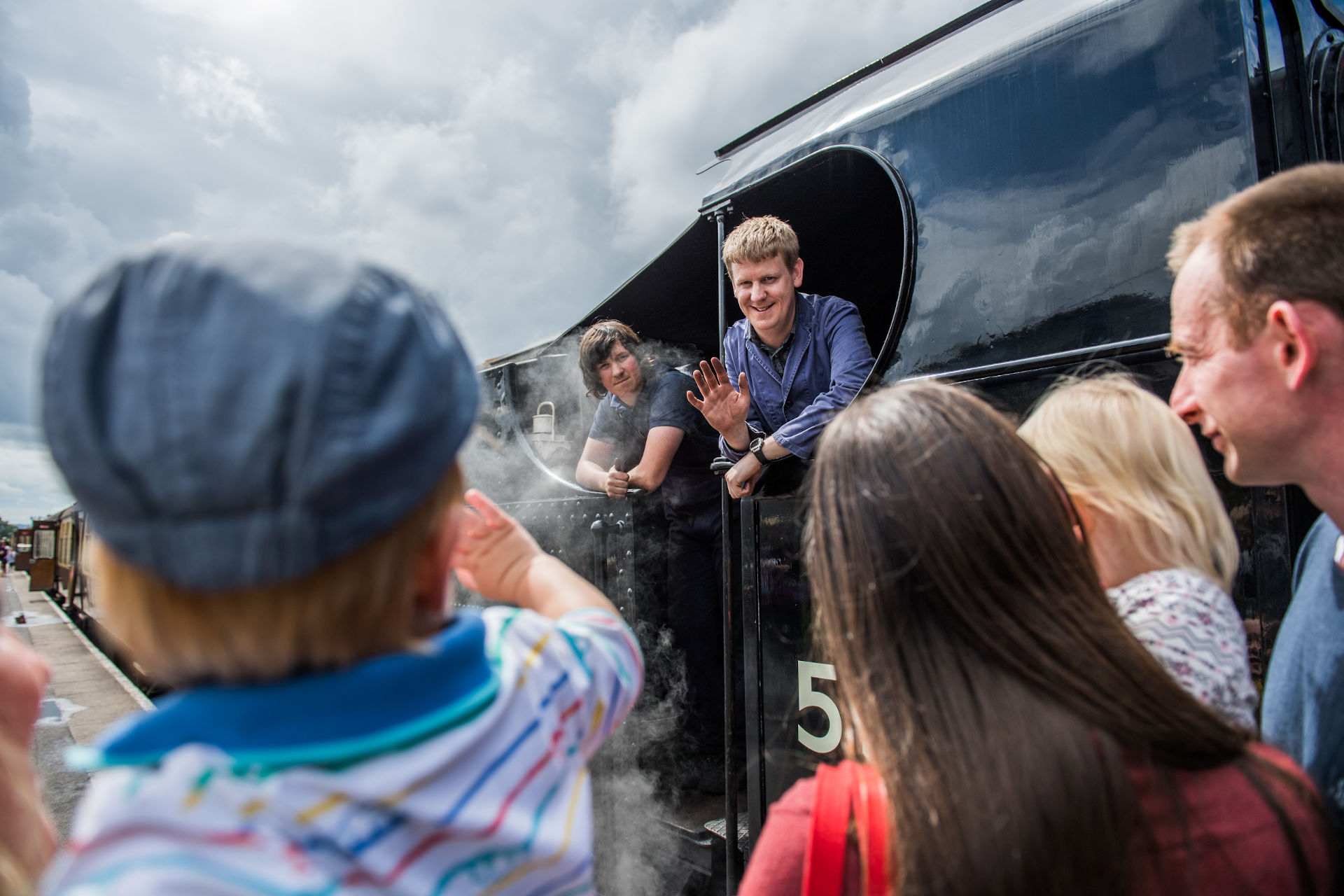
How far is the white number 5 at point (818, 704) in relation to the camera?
73.8 inches

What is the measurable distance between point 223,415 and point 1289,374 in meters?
1.21

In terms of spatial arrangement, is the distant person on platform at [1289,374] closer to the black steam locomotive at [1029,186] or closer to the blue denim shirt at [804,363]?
the black steam locomotive at [1029,186]

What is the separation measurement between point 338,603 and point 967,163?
1.64 m

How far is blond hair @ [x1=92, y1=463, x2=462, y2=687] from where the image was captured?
1.81ft

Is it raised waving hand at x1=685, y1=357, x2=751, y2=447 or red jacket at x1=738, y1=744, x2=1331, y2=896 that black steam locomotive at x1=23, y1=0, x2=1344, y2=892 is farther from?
red jacket at x1=738, y1=744, x2=1331, y2=896

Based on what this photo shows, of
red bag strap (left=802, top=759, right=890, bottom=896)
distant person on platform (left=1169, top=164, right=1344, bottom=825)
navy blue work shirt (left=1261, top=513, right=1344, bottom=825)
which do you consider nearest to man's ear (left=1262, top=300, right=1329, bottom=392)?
distant person on platform (left=1169, top=164, right=1344, bottom=825)

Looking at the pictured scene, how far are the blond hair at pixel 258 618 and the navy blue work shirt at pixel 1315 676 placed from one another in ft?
3.73

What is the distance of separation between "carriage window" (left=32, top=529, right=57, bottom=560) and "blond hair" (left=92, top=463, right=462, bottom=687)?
98.1 ft

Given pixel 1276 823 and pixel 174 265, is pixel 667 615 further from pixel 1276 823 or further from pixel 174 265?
pixel 174 265

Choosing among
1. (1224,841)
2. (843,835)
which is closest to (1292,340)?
(1224,841)

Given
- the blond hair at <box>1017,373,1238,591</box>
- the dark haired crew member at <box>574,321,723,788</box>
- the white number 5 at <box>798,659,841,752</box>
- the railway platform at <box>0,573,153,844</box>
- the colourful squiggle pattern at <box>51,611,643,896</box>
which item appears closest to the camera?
the colourful squiggle pattern at <box>51,611,643,896</box>

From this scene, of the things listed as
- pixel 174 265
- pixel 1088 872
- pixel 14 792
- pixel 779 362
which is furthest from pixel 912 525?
pixel 779 362

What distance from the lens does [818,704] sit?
6.32 ft

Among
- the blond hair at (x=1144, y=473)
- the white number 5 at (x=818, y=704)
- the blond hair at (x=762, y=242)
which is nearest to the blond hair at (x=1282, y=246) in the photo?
the blond hair at (x=1144, y=473)
